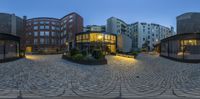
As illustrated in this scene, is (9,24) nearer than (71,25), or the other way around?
(9,24)

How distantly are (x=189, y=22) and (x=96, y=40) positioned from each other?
125ft

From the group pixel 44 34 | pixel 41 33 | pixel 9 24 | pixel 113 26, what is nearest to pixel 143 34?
pixel 113 26

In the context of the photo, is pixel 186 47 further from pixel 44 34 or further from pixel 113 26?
Result: pixel 44 34

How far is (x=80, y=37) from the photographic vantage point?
4475 cm

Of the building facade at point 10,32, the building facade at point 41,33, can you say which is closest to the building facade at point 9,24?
the building facade at point 10,32

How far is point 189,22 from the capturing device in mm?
57594

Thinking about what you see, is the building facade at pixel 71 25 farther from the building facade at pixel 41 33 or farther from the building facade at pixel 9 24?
the building facade at pixel 9 24

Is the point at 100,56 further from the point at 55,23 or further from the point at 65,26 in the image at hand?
the point at 55,23

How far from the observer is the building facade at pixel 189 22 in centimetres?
5616

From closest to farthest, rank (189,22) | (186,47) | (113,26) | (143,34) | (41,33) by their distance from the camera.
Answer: (186,47), (189,22), (113,26), (41,33), (143,34)

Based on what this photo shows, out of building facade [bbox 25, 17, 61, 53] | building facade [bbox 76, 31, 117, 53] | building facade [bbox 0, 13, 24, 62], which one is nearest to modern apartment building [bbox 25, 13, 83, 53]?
building facade [bbox 25, 17, 61, 53]

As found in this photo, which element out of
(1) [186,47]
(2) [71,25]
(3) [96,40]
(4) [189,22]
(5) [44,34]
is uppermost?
(4) [189,22]

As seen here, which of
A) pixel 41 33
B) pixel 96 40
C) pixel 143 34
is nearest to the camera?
pixel 96 40

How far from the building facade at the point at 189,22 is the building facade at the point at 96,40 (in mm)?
31016
